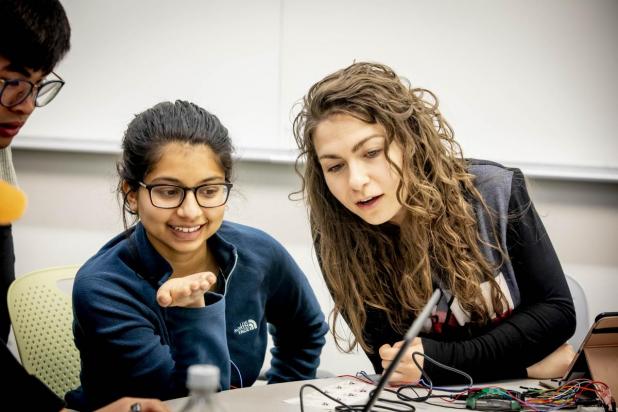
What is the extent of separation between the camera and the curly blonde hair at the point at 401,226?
1.67m

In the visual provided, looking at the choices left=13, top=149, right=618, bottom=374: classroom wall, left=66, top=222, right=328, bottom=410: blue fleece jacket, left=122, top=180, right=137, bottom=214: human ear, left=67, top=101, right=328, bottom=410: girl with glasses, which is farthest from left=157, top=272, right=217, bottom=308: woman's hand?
left=13, top=149, right=618, bottom=374: classroom wall

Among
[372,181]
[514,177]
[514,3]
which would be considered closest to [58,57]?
[372,181]

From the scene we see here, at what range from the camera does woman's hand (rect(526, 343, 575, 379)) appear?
1607 millimetres

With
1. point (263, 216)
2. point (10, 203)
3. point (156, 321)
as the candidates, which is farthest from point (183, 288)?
point (263, 216)

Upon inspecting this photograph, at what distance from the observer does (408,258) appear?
1740 millimetres

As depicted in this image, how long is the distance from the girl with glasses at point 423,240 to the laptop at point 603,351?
189mm

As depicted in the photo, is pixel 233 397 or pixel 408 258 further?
pixel 408 258

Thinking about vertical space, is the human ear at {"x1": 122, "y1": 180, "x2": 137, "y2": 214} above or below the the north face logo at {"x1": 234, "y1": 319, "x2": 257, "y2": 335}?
above

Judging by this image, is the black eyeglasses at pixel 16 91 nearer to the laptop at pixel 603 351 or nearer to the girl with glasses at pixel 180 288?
the girl with glasses at pixel 180 288

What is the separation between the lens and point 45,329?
6.22 ft

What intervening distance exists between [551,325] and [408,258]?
14.7 inches

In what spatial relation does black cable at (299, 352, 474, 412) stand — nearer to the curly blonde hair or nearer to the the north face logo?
the curly blonde hair

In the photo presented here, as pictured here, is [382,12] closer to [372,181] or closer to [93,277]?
[372,181]

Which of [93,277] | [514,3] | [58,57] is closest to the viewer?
[58,57]
